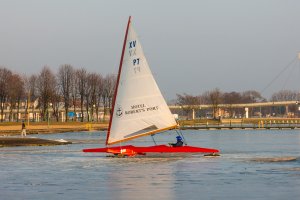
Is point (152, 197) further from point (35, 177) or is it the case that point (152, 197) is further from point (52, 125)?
point (52, 125)

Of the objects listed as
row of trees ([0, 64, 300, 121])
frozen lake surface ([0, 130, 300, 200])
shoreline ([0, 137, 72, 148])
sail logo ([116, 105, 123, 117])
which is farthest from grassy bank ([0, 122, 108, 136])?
frozen lake surface ([0, 130, 300, 200])

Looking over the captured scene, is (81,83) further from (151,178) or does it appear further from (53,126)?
(151,178)

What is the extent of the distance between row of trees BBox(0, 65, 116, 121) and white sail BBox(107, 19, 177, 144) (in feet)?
295

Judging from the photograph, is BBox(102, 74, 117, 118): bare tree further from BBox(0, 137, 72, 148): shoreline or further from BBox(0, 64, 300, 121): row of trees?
BBox(0, 137, 72, 148): shoreline

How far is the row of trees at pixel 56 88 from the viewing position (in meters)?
134

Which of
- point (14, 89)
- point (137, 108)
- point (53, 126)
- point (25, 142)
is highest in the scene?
point (14, 89)

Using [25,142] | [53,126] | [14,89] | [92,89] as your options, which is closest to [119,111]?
[25,142]

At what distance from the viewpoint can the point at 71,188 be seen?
87.6ft

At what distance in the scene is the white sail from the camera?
141 feet

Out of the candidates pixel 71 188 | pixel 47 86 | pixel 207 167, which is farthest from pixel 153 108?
pixel 47 86

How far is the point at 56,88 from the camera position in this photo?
14350cm

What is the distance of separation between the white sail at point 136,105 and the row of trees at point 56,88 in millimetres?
89772

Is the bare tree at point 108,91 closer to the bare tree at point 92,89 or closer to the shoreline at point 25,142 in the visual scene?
the bare tree at point 92,89

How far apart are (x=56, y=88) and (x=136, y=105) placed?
334ft
